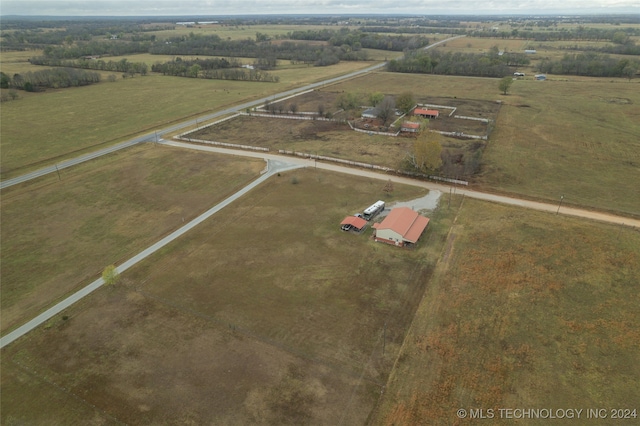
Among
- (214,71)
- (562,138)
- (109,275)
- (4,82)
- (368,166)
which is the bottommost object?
(109,275)

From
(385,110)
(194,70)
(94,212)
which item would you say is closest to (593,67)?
(385,110)

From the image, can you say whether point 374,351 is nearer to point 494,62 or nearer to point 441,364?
point 441,364

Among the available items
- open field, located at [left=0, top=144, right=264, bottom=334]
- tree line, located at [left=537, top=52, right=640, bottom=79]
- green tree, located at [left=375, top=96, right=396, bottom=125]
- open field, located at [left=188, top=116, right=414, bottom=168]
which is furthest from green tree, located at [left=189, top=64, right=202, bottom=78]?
tree line, located at [left=537, top=52, right=640, bottom=79]

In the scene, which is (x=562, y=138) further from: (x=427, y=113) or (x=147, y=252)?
(x=147, y=252)

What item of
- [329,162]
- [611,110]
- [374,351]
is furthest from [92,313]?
[611,110]

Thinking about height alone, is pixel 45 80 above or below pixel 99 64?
below

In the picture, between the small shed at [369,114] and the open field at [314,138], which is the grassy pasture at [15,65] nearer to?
the open field at [314,138]

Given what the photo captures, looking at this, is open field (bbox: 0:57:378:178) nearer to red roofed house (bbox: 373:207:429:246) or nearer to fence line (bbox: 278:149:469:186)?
fence line (bbox: 278:149:469:186)
